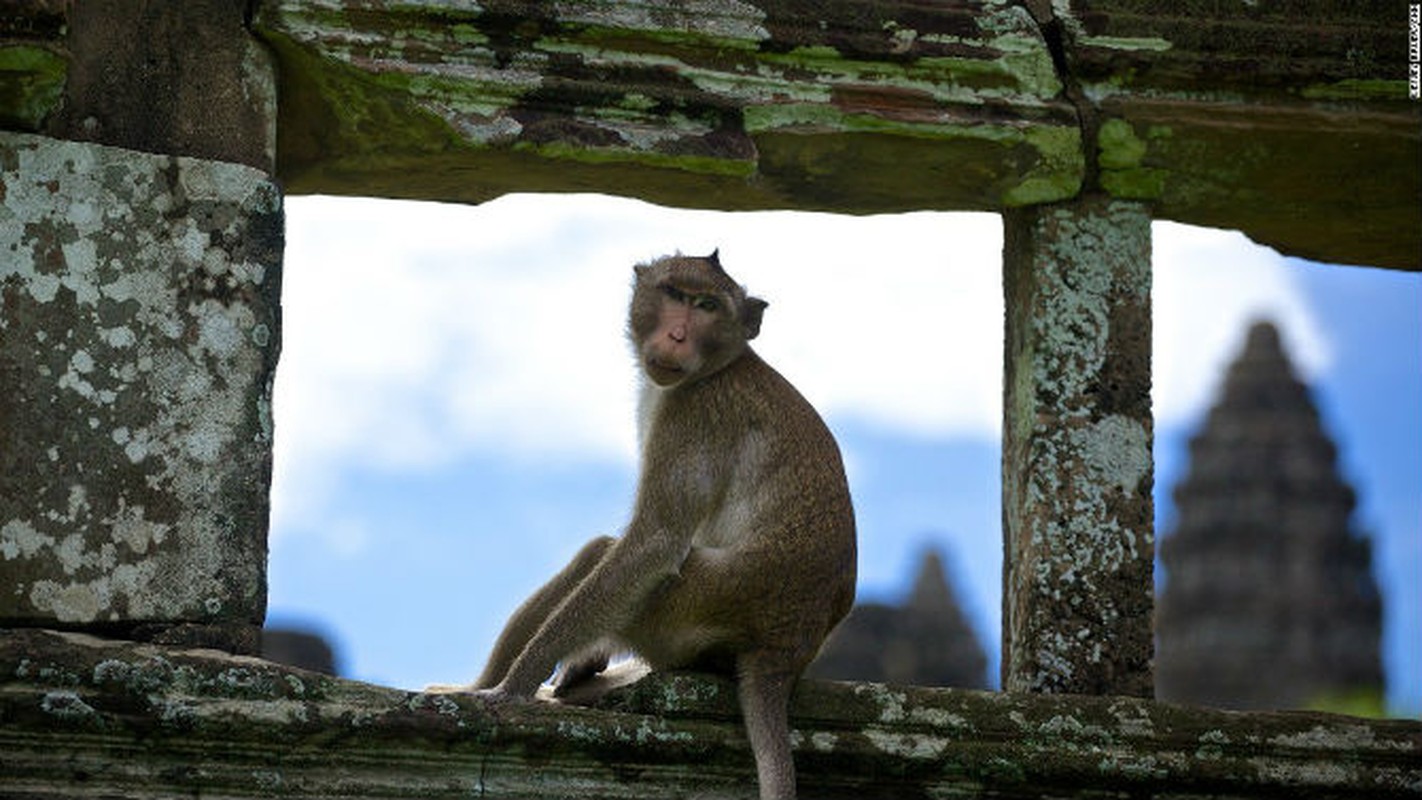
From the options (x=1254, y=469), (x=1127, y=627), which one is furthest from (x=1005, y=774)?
(x=1254, y=469)

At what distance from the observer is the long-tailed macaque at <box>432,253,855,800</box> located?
7.55 meters

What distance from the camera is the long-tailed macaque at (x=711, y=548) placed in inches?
297

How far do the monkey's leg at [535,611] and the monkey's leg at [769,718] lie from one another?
0.61 meters

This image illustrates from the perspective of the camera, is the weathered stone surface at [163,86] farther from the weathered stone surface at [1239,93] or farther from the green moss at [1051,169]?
the weathered stone surface at [1239,93]

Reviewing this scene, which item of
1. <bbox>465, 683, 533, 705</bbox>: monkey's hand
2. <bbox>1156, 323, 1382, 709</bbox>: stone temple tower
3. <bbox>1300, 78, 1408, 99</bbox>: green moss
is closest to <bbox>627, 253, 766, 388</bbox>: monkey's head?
<bbox>465, 683, 533, 705</bbox>: monkey's hand

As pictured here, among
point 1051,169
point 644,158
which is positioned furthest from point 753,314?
point 1051,169

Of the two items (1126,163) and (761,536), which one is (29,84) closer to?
(761,536)

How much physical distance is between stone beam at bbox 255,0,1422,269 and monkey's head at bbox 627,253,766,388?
219 millimetres

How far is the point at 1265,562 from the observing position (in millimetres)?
30562

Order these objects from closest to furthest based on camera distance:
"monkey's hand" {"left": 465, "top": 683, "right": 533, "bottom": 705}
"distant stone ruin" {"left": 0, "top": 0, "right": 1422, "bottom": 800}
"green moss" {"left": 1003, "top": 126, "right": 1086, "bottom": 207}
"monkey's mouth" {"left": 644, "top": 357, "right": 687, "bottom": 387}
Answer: "distant stone ruin" {"left": 0, "top": 0, "right": 1422, "bottom": 800} → "monkey's hand" {"left": 465, "top": 683, "right": 533, "bottom": 705} → "monkey's mouth" {"left": 644, "top": 357, "right": 687, "bottom": 387} → "green moss" {"left": 1003, "top": 126, "right": 1086, "bottom": 207}

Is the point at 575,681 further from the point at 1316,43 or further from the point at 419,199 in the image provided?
the point at 1316,43

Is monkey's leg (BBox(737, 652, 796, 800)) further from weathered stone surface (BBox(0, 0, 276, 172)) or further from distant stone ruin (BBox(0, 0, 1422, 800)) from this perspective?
weathered stone surface (BBox(0, 0, 276, 172))

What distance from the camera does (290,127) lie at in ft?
26.5

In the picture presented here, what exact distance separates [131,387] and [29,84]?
795mm
